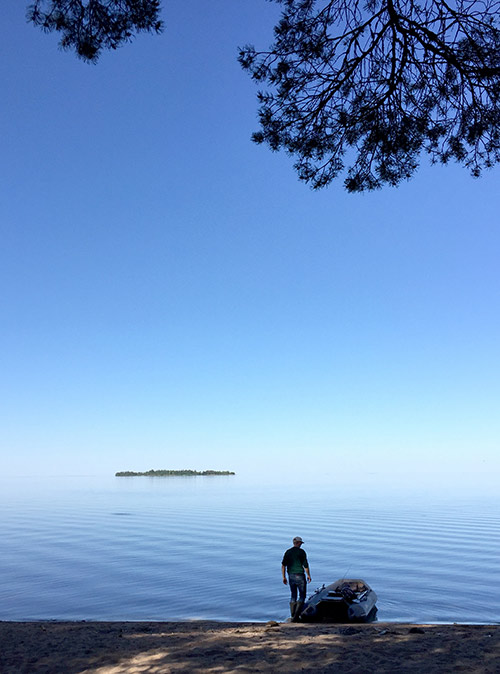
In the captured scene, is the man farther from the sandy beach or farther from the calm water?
the sandy beach

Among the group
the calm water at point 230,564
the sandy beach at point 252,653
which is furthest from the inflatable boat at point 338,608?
the sandy beach at point 252,653

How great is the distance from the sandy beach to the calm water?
23.0 ft

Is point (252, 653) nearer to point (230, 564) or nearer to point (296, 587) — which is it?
point (296, 587)

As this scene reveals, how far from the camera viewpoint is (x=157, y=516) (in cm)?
5206

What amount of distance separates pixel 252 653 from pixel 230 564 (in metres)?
18.5

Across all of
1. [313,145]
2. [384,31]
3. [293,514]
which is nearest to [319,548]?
[293,514]

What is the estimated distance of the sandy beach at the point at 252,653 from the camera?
6977 mm

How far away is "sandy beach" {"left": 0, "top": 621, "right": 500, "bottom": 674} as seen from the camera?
22.9 feet

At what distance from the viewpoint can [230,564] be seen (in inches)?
989

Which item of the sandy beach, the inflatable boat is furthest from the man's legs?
the sandy beach

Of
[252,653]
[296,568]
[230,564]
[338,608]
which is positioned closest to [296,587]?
[296,568]

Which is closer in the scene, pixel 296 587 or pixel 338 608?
pixel 338 608

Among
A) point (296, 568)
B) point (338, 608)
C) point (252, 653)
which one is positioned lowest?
point (338, 608)

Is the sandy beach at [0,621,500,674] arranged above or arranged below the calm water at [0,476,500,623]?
above
